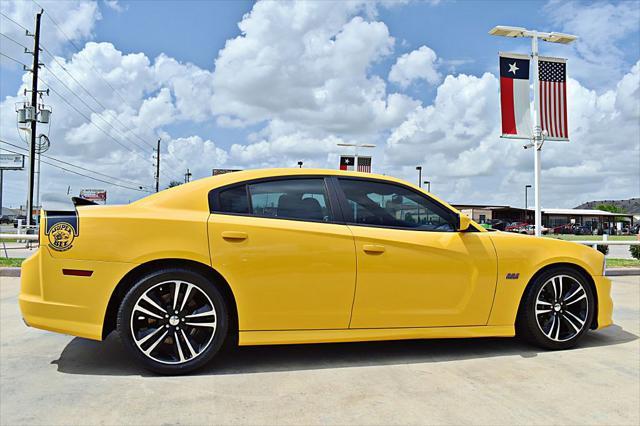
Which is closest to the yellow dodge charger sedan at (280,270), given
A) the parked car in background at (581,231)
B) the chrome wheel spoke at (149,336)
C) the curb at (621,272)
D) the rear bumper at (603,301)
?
the chrome wheel spoke at (149,336)

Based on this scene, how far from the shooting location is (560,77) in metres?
12.2

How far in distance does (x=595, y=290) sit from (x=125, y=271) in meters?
3.98

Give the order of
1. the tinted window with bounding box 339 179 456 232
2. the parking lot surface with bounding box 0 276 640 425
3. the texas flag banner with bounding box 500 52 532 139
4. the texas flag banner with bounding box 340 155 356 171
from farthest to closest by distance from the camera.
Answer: the texas flag banner with bounding box 340 155 356 171 → the texas flag banner with bounding box 500 52 532 139 → the tinted window with bounding box 339 179 456 232 → the parking lot surface with bounding box 0 276 640 425

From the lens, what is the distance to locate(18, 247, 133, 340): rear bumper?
3.52 meters

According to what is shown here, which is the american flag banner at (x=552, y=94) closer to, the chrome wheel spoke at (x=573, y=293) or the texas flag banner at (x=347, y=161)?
the chrome wheel spoke at (x=573, y=293)

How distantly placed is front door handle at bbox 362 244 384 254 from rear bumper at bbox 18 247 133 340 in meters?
1.71

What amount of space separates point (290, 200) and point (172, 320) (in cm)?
124

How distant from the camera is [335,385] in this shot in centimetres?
336

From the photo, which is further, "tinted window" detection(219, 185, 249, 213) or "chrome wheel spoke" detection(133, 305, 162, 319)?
"tinted window" detection(219, 185, 249, 213)

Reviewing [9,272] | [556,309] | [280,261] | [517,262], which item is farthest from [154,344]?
[9,272]

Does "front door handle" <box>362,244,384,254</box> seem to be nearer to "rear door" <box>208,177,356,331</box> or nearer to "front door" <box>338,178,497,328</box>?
"front door" <box>338,178,497,328</box>

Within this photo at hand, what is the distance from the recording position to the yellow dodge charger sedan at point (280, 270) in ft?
11.6

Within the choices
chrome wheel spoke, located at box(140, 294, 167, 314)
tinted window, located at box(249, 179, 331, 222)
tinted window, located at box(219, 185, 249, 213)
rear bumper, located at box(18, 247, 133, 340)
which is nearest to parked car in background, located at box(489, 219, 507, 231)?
tinted window, located at box(249, 179, 331, 222)

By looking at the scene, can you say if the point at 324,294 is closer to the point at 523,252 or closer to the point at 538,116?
the point at 523,252
